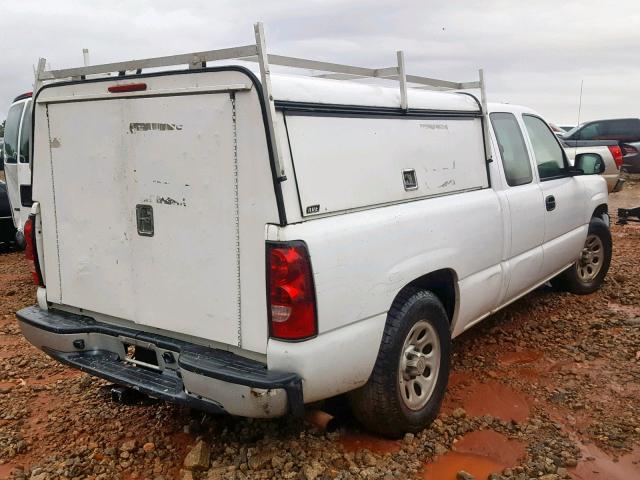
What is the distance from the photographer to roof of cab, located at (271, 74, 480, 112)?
9.12 feet

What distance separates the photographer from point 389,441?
3414mm

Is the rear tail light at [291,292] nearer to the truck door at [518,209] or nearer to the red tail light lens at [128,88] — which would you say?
the red tail light lens at [128,88]

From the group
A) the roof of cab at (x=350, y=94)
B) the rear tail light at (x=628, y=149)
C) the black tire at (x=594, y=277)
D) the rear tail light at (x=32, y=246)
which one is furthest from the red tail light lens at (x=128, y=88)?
the rear tail light at (x=628, y=149)

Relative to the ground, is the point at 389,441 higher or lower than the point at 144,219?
lower

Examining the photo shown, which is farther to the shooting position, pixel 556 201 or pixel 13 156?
pixel 13 156

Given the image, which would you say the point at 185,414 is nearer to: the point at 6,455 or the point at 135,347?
the point at 135,347

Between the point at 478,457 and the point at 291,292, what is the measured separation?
4.99ft

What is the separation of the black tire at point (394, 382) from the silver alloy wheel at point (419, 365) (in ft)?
0.13

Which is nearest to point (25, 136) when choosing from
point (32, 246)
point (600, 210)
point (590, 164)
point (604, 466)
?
point (32, 246)

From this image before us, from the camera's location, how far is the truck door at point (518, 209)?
437 cm

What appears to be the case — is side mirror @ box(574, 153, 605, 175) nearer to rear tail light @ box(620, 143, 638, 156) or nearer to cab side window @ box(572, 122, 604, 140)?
rear tail light @ box(620, 143, 638, 156)

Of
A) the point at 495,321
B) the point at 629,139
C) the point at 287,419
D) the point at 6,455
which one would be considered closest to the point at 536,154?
the point at 495,321

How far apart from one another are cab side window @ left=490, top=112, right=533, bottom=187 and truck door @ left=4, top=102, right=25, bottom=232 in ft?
21.3

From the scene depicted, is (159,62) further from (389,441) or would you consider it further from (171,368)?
(389,441)
